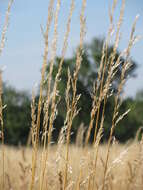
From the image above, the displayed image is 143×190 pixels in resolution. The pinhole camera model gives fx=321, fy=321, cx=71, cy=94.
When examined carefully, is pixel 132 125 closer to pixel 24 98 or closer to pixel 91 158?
pixel 24 98

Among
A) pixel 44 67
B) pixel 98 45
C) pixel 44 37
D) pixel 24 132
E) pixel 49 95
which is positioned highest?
pixel 98 45

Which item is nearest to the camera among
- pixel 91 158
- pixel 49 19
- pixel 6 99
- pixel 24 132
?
pixel 49 19

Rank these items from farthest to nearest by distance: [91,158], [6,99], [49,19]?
[6,99] < [91,158] < [49,19]

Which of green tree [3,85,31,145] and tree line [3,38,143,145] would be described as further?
green tree [3,85,31,145]

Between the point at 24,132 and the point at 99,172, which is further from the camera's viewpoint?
the point at 24,132

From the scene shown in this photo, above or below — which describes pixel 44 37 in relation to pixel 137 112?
above

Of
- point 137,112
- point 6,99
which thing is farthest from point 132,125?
point 6,99

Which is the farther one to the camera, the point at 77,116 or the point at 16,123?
the point at 16,123

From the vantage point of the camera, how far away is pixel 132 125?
26922mm

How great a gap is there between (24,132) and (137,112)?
10.3m

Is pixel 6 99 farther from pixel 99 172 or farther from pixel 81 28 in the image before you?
pixel 81 28

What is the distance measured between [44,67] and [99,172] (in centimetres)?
431

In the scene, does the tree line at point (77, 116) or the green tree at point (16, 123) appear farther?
the green tree at point (16, 123)

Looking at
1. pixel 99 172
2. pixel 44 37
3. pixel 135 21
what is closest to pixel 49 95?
pixel 44 37
